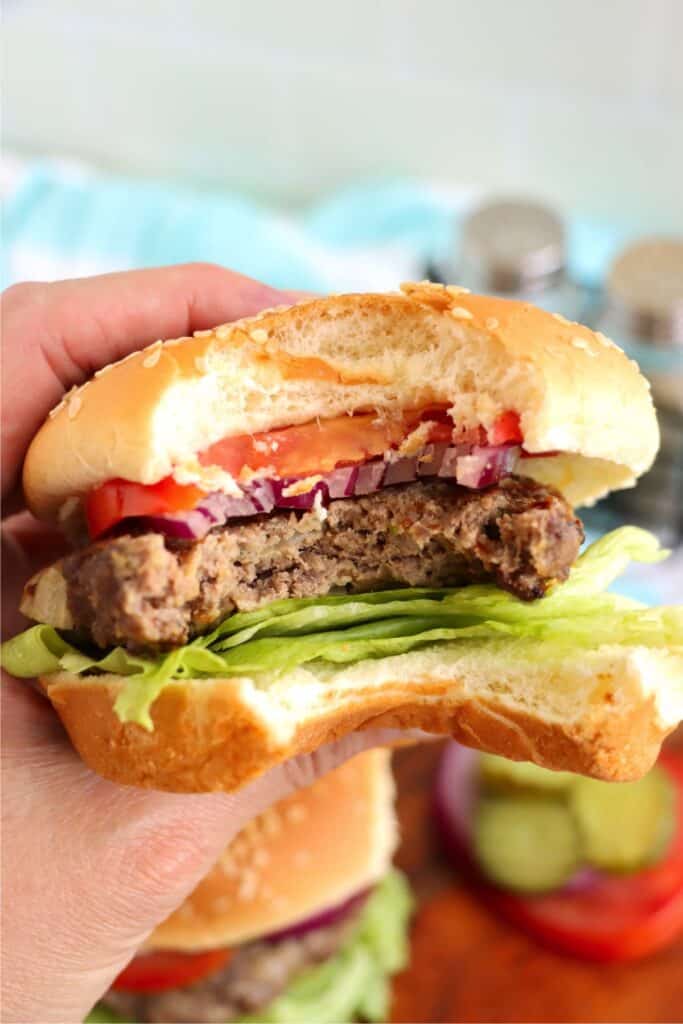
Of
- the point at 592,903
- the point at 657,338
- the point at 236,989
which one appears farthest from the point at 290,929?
the point at 657,338

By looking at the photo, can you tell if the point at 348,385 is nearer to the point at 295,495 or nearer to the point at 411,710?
the point at 295,495

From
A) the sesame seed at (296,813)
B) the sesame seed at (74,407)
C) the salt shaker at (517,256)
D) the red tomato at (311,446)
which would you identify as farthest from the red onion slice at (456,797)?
the sesame seed at (74,407)

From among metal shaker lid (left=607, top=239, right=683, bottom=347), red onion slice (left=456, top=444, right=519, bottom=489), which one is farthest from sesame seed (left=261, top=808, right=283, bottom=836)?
metal shaker lid (left=607, top=239, right=683, bottom=347)

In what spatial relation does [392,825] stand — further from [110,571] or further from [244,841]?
[110,571]

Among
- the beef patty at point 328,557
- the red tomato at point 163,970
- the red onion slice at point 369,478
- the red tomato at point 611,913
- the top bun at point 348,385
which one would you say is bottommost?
the red tomato at point 611,913

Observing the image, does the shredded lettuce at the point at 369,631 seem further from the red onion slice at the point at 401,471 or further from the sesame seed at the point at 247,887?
the sesame seed at the point at 247,887

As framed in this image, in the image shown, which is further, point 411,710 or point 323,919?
point 323,919

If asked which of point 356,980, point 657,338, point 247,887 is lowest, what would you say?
point 356,980
